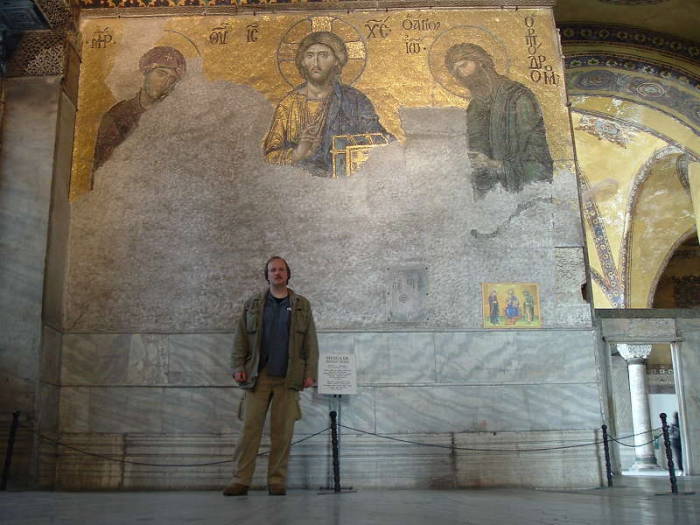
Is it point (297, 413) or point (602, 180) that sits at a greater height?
point (602, 180)

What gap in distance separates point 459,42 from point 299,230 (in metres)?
2.87

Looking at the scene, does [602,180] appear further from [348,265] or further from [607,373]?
[348,265]

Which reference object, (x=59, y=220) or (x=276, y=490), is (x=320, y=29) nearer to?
(x=59, y=220)

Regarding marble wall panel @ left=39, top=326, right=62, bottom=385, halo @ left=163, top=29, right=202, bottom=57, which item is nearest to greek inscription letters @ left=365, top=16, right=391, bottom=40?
halo @ left=163, top=29, right=202, bottom=57

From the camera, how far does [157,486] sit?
7043 mm

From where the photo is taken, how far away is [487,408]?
7.35m

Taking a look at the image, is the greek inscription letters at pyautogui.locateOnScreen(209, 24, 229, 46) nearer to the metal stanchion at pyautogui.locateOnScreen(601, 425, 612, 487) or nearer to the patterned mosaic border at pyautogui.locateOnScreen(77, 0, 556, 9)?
the patterned mosaic border at pyautogui.locateOnScreen(77, 0, 556, 9)

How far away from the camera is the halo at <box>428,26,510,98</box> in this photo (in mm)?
8336

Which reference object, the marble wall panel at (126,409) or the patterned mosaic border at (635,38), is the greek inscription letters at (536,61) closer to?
the patterned mosaic border at (635,38)

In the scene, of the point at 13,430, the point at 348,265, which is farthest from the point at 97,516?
the point at 348,265

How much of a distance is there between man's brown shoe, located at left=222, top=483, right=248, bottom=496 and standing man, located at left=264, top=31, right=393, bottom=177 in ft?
12.2

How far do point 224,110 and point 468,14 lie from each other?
301 centimetres

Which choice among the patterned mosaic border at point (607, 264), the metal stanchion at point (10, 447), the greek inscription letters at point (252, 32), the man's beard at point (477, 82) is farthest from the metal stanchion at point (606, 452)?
the patterned mosaic border at point (607, 264)

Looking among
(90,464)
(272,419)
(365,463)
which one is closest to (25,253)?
(90,464)
